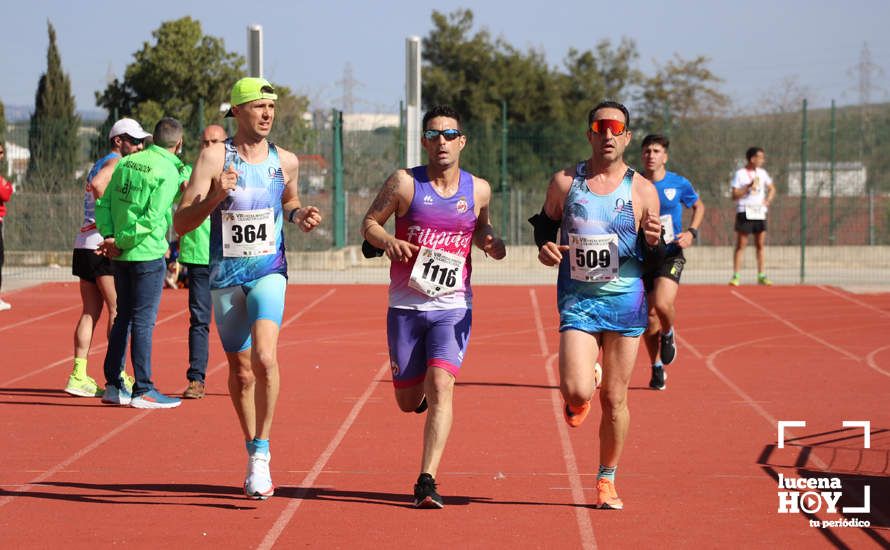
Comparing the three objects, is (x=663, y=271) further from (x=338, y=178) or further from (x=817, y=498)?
(x=338, y=178)

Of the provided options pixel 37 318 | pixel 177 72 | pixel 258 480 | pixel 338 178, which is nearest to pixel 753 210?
pixel 338 178

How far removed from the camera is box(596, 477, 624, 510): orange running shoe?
683 centimetres

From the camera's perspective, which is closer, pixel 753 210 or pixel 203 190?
pixel 203 190

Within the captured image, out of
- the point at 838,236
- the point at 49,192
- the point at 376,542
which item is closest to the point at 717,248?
the point at 838,236

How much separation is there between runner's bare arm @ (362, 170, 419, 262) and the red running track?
1.38 meters

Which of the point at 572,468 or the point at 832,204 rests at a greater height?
the point at 832,204

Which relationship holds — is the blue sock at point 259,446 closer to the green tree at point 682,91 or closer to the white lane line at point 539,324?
the white lane line at point 539,324

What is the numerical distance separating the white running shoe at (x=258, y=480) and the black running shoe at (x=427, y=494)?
81cm

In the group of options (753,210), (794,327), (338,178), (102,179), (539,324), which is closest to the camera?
(102,179)

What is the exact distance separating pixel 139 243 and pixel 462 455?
3.09 m

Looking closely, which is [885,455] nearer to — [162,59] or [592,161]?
[592,161]

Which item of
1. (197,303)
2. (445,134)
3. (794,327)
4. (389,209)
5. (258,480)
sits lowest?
(794,327)

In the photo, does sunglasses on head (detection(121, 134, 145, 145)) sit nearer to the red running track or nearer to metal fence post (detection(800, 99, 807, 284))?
the red running track

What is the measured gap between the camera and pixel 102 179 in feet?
33.6
